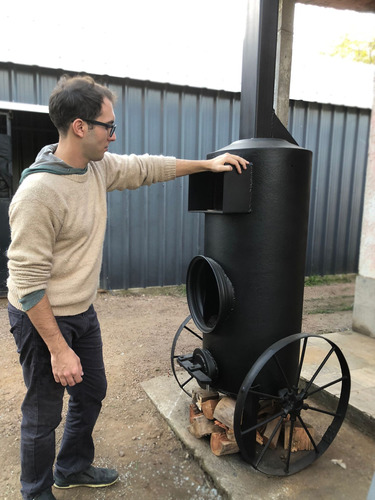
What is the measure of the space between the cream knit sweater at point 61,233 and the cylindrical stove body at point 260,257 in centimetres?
66

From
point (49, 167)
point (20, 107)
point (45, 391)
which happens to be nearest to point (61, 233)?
point (49, 167)

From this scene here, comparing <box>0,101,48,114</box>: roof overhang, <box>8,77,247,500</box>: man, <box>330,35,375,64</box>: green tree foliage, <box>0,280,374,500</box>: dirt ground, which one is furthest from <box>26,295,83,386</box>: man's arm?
<box>330,35,375,64</box>: green tree foliage

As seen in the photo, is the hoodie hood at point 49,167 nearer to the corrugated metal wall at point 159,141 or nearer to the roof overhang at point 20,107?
the roof overhang at point 20,107

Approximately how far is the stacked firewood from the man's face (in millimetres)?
1646

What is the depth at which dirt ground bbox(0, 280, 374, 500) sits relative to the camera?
228cm

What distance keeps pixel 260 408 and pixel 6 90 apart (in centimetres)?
554

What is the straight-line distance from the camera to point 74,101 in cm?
175

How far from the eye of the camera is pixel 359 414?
2.73 m

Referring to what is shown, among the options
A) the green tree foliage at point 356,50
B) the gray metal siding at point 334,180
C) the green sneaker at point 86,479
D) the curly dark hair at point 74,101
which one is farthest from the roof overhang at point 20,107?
the green tree foliage at point 356,50

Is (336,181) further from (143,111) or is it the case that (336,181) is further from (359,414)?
(359,414)

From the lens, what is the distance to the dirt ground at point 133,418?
2279mm

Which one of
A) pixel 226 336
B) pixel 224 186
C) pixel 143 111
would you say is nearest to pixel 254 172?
pixel 224 186

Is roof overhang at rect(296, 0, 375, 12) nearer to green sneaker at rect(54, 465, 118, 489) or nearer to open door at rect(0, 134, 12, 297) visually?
open door at rect(0, 134, 12, 297)

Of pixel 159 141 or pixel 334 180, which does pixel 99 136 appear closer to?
pixel 159 141
